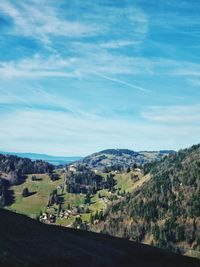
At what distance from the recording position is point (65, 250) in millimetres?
44531

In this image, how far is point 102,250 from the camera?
49375 millimetres

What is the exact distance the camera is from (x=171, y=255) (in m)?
55.2

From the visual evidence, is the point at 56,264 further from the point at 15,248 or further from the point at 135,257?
the point at 135,257

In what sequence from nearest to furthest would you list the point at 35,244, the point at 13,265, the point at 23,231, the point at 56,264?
1. the point at 13,265
2. the point at 56,264
3. the point at 35,244
4. the point at 23,231

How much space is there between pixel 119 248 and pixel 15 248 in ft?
57.0

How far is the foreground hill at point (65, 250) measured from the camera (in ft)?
126

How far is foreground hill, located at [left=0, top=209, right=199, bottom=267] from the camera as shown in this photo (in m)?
38.5

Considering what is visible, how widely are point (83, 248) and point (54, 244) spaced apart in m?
3.59

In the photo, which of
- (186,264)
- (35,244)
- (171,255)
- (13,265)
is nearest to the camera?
(13,265)

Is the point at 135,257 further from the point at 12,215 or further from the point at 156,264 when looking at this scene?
the point at 12,215

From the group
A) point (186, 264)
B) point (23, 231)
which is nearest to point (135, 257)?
point (186, 264)

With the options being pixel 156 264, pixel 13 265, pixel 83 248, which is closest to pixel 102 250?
pixel 83 248

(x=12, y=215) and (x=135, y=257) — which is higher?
(x=12, y=215)

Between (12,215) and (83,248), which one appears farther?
(12,215)
